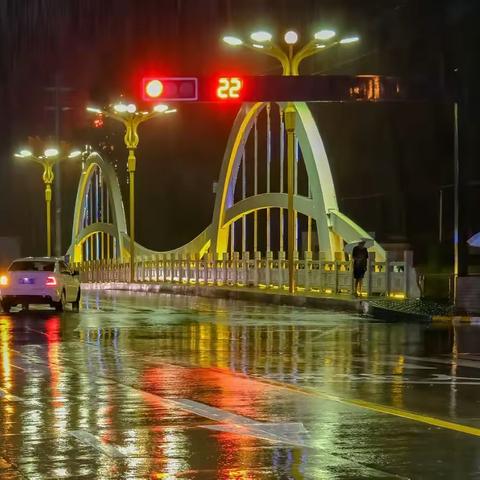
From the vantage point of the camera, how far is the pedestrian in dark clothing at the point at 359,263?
3181 cm

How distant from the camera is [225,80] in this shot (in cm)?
2850

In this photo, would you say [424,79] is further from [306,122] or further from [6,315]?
[306,122]

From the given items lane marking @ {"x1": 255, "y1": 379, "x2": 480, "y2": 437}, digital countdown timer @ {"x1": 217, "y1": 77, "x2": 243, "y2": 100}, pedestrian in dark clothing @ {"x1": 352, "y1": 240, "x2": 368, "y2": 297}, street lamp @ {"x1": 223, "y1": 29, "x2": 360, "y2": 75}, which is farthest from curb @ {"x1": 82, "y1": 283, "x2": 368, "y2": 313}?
lane marking @ {"x1": 255, "y1": 379, "x2": 480, "y2": 437}

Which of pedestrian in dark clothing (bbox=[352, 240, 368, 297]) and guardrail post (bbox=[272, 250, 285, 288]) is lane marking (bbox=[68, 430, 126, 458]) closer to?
pedestrian in dark clothing (bbox=[352, 240, 368, 297])

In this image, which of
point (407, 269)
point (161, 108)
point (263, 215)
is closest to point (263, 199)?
point (161, 108)

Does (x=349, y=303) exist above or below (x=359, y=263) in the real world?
below

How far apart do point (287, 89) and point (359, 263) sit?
6.00 metres

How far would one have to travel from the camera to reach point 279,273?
134 feet

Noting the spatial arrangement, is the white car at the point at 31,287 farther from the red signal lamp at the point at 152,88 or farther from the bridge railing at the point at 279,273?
the bridge railing at the point at 279,273

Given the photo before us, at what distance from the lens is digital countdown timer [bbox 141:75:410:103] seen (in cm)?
2822

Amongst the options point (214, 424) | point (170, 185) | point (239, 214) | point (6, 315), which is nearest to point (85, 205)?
point (170, 185)

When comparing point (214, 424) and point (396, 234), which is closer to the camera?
point (214, 424)

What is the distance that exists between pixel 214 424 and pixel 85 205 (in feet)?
343

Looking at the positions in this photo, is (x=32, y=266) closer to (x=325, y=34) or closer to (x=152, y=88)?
(x=152, y=88)
